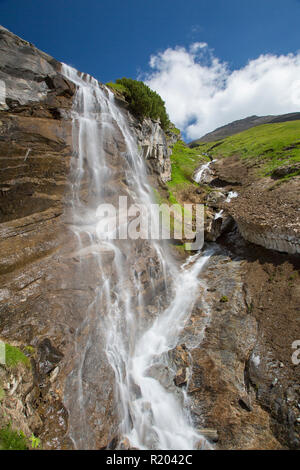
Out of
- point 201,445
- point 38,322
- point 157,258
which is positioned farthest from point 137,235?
point 201,445

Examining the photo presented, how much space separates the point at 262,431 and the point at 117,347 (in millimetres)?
7179

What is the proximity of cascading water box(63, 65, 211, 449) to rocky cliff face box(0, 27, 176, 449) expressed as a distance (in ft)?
1.74

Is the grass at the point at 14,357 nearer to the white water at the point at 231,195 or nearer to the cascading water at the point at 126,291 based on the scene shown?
the cascading water at the point at 126,291

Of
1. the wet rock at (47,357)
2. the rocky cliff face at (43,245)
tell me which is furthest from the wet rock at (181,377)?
the wet rock at (47,357)

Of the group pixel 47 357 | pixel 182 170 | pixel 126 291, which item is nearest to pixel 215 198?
pixel 182 170

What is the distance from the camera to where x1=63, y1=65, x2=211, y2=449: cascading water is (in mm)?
9367

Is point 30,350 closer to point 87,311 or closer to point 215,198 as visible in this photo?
point 87,311

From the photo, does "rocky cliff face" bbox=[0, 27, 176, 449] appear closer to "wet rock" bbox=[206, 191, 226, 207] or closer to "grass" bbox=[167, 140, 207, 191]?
"wet rock" bbox=[206, 191, 226, 207]

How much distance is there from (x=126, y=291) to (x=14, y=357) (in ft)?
24.4

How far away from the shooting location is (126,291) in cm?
1399

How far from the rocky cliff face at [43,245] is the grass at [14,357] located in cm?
48

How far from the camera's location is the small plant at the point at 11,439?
5.23 metres
